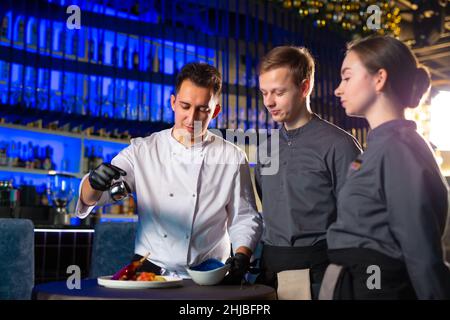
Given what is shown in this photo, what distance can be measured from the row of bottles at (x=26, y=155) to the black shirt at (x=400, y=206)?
4.09 meters

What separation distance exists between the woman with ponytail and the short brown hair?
40cm

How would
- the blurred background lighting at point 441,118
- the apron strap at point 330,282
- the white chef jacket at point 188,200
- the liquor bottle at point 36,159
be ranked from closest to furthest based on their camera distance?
the apron strap at point 330,282 < the white chef jacket at point 188,200 < the liquor bottle at point 36,159 < the blurred background lighting at point 441,118

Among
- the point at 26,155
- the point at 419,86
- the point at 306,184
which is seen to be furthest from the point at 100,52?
the point at 419,86

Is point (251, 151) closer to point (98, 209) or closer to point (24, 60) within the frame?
point (98, 209)

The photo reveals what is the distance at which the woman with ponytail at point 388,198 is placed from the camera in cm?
128

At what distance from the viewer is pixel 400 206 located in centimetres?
132

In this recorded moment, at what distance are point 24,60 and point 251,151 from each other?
283 centimetres

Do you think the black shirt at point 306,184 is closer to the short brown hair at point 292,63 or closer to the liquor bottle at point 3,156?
the short brown hair at point 292,63

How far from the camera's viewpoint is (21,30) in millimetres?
5070

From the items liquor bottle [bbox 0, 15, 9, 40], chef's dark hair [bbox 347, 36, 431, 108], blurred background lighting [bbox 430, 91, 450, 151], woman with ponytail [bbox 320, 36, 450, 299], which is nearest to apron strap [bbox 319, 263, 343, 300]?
woman with ponytail [bbox 320, 36, 450, 299]

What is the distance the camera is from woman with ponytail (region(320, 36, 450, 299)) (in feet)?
4.21

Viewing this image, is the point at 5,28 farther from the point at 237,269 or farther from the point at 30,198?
the point at 237,269

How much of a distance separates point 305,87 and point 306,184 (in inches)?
14.4

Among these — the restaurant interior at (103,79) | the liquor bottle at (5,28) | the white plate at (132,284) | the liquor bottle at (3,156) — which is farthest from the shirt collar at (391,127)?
the liquor bottle at (5,28)
